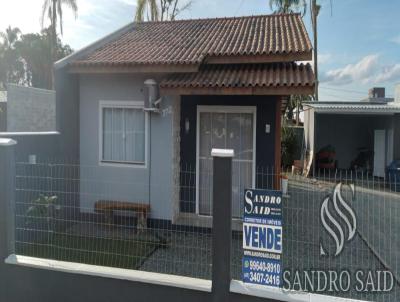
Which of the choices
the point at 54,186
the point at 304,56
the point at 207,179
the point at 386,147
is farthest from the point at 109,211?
the point at 386,147

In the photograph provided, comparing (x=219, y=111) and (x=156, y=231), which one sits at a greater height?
(x=219, y=111)

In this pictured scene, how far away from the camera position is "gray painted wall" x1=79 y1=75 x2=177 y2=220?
7027 millimetres

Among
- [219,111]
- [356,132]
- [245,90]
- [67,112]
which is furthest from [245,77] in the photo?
[356,132]

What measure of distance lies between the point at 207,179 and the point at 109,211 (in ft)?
7.37

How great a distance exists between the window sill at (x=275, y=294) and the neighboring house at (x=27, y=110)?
1277cm

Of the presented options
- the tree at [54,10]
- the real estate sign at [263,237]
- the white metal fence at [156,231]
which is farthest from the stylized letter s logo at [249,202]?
the tree at [54,10]

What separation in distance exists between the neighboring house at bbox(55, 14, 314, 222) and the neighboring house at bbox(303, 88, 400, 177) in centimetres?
867

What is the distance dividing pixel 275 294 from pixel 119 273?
5.58ft

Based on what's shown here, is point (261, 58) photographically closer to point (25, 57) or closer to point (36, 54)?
point (36, 54)

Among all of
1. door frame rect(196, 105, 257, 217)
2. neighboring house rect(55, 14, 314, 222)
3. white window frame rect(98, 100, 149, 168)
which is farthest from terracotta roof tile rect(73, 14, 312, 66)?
door frame rect(196, 105, 257, 217)

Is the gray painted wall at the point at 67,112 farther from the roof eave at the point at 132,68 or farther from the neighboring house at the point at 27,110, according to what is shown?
the neighboring house at the point at 27,110

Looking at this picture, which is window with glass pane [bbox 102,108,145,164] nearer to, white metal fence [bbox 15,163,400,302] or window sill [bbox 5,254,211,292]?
white metal fence [bbox 15,163,400,302]

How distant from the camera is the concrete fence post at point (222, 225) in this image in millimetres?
3270

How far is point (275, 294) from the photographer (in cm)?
314
